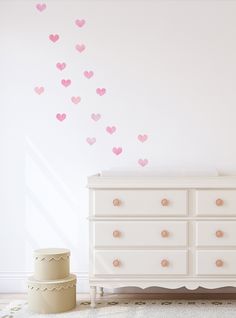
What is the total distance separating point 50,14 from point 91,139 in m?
0.93

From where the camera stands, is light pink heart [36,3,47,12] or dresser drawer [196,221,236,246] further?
light pink heart [36,3,47,12]

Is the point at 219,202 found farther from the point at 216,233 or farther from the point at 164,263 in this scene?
the point at 164,263

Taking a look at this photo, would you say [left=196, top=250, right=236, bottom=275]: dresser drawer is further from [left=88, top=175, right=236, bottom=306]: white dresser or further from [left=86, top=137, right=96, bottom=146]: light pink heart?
[left=86, top=137, right=96, bottom=146]: light pink heart

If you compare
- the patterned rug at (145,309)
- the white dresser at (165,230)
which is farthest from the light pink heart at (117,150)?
the patterned rug at (145,309)

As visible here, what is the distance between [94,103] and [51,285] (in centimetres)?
131

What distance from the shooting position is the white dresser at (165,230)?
10.9ft

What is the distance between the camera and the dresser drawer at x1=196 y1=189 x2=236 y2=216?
3320 mm

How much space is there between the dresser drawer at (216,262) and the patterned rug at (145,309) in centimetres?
24

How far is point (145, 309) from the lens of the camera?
3.40m

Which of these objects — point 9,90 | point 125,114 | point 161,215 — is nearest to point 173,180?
point 161,215

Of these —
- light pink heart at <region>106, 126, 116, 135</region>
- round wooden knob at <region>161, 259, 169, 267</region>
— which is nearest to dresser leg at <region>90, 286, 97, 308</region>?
round wooden knob at <region>161, 259, 169, 267</region>

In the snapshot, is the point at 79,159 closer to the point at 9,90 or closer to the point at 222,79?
the point at 9,90

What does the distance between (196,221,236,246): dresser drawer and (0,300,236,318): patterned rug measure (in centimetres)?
42

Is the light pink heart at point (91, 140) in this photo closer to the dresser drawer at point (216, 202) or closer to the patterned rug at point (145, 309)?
the dresser drawer at point (216, 202)
